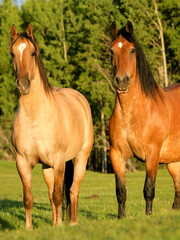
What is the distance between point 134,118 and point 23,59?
2062 mm

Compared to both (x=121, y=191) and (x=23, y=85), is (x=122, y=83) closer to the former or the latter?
(x=23, y=85)

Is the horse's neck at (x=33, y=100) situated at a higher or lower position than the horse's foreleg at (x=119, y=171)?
higher

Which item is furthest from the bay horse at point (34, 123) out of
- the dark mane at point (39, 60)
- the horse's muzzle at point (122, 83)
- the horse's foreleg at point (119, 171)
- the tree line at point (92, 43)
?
the tree line at point (92, 43)

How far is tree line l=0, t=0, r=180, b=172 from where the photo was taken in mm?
36406

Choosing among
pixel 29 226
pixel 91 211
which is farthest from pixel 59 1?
pixel 29 226

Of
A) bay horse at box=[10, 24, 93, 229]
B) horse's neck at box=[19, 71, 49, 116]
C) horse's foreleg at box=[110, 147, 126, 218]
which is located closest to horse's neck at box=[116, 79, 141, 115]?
horse's foreleg at box=[110, 147, 126, 218]

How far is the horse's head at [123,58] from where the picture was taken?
758 centimetres

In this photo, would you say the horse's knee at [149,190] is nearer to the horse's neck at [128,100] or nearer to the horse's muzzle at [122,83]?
the horse's neck at [128,100]

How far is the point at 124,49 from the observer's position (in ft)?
25.8

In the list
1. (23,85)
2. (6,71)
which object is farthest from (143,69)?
(6,71)

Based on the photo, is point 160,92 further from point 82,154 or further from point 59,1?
point 59,1

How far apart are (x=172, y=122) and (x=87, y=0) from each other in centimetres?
3269

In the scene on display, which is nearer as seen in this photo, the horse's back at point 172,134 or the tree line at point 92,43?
the horse's back at point 172,134

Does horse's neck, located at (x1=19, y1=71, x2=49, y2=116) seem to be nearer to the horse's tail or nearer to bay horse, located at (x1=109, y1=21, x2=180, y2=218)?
bay horse, located at (x1=109, y1=21, x2=180, y2=218)
